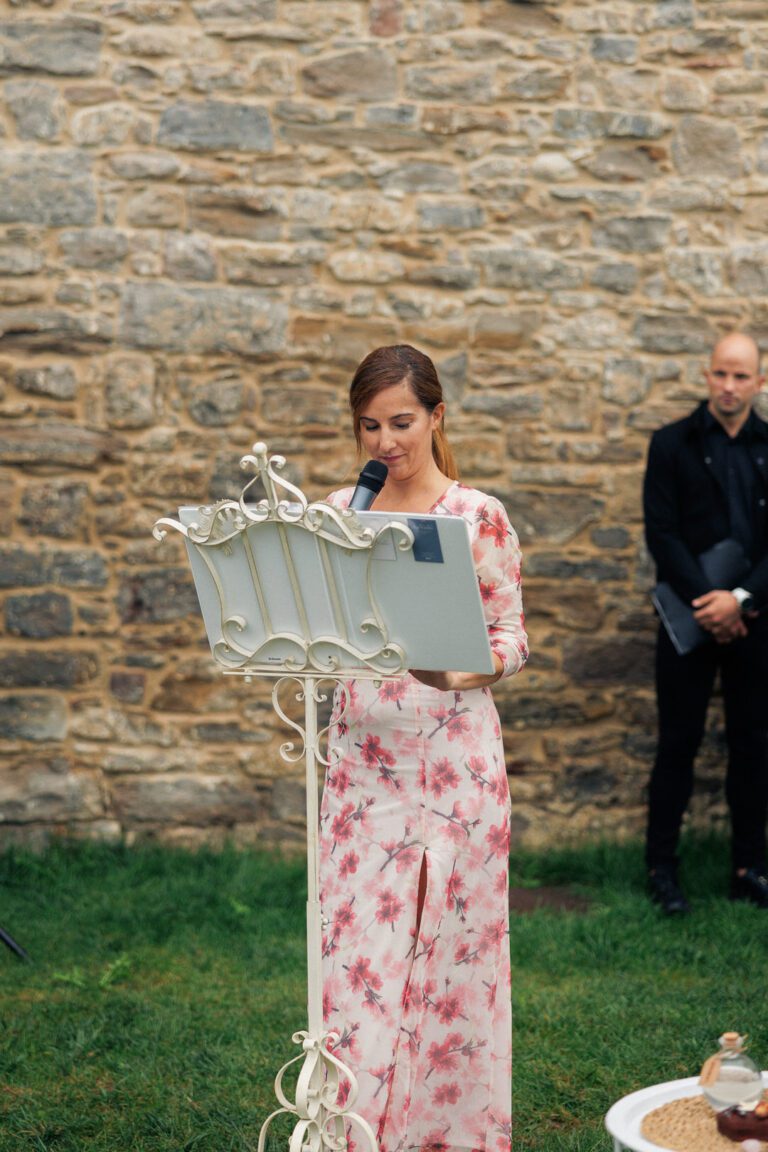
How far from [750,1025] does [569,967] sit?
0.73 meters

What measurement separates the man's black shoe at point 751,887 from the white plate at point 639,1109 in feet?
9.36

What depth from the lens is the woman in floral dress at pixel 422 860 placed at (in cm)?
276

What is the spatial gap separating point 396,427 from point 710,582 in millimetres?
2754

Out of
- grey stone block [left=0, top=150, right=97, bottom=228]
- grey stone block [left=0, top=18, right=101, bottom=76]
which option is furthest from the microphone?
grey stone block [left=0, top=18, right=101, bottom=76]

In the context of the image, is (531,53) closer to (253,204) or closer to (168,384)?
(253,204)

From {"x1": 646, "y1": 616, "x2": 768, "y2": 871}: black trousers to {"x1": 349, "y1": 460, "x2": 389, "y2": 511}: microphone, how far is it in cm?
303

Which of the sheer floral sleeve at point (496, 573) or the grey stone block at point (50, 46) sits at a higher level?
the grey stone block at point (50, 46)

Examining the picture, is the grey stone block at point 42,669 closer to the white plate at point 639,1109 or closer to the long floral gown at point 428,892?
the long floral gown at point 428,892

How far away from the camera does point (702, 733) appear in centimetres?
538

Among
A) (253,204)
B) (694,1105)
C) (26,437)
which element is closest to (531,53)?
(253,204)

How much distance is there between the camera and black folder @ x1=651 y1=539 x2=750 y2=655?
5.25 m

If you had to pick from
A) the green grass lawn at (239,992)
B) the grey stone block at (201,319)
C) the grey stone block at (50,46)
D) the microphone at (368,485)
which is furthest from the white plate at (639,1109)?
the grey stone block at (50,46)

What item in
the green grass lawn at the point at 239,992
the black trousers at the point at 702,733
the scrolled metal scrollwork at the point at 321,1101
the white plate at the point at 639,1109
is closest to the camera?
the white plate at the point at 639,1109

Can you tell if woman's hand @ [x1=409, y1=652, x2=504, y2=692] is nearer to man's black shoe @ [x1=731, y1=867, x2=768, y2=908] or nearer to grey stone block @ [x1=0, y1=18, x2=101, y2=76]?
man's black shoe @ [x1=731, y1=867, x2=768, y2=908]
